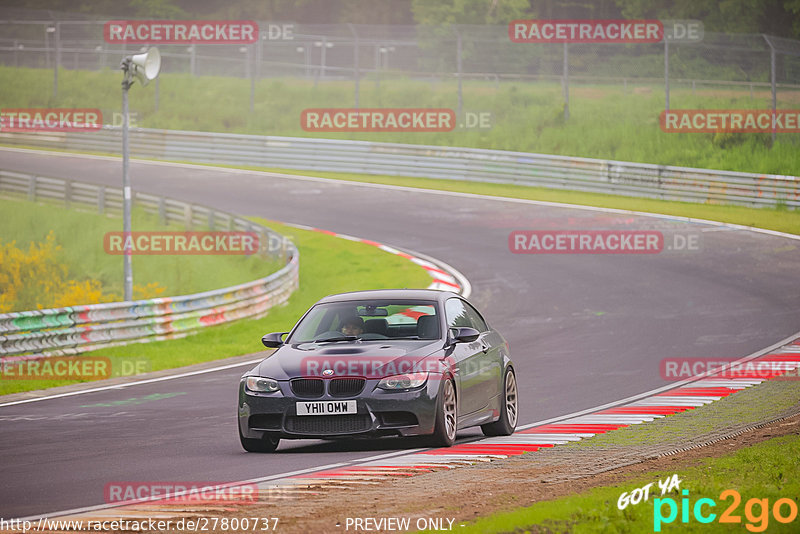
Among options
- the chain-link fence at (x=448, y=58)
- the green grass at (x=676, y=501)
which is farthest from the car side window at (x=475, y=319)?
the chain-link fence at (x=448, y=58)

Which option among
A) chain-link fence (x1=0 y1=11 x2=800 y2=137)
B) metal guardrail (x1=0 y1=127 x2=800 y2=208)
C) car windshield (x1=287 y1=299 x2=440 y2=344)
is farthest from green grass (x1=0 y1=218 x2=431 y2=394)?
chain-link fence (x1=0 y1=11 x2=800 y2=137)

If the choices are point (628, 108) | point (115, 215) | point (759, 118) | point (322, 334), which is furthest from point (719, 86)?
point (322, 334)

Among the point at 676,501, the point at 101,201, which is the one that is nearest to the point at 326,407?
the point at 676,501

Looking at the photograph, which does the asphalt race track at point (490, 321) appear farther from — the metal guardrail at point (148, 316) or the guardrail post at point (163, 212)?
the guardrail post at point (163, 212)

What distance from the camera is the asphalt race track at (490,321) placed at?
995 centimetres

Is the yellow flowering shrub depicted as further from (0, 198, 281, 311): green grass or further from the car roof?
the car roof

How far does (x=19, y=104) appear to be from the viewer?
52.2m

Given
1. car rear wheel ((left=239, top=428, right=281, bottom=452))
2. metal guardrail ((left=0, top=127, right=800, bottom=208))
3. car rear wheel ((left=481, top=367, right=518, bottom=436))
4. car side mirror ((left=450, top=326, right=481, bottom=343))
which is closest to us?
car rear wheel ((left=239, top=428, right=281, bottom=452))

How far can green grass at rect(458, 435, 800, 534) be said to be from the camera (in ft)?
20.9

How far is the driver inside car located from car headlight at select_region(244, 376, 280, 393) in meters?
1.06

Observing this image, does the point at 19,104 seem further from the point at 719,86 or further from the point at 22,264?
the point at 719,86

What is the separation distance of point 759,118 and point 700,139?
215 centimetres

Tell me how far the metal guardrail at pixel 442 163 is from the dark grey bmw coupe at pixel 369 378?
77.3 ft

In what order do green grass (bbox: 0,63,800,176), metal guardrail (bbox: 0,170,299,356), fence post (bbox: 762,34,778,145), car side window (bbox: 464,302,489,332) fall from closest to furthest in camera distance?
car side window (bbox: 464,302,489,332)
metal guardrail (bbox: 0,170,299,356)
fence post (bbox: 762,34,778,145)
green grass (bbox: 0,63,800,176)
